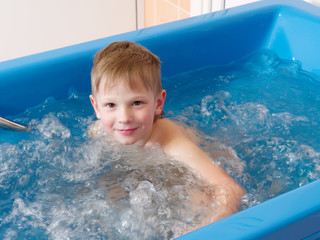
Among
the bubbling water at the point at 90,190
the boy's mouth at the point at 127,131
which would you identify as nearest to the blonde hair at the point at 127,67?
the boy's mouth at the point at 127,131

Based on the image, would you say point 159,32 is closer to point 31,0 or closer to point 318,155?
point 318,155

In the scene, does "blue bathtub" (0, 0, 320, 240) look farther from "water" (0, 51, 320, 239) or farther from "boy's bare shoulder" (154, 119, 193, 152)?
"boy's bare shoulder" (154, 119, 193, 152)

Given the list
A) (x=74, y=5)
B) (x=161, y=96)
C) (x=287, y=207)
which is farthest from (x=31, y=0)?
(x=287, y=207)

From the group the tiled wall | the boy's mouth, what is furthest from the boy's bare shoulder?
the tiled wall

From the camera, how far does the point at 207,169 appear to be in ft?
3.70

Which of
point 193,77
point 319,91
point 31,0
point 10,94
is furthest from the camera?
point 31,0

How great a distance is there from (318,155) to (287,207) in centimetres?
51

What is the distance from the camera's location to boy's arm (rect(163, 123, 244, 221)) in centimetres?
105

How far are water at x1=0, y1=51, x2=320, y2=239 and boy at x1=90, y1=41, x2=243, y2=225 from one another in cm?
4

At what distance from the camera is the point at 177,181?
1.16 meters

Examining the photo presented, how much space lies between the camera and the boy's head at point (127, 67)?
1.08 metres

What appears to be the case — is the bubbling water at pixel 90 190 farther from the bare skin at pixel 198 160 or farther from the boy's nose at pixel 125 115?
the boy's nose at pixel 125 115

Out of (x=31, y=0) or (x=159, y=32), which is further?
(x=31, y=0)

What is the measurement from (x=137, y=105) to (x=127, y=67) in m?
0.10
